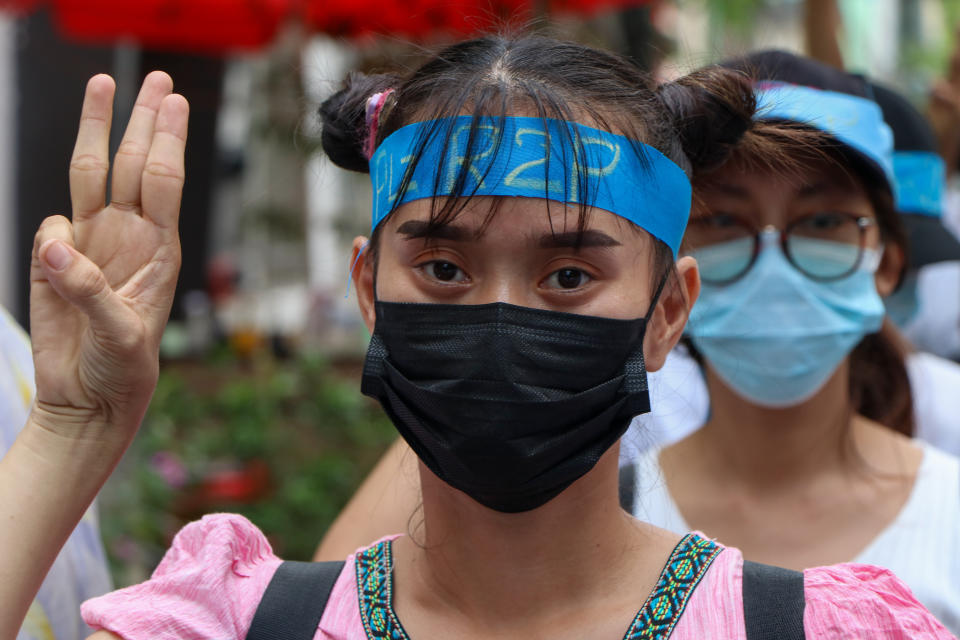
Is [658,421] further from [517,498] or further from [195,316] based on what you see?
[195,316]

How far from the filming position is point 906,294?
310cm

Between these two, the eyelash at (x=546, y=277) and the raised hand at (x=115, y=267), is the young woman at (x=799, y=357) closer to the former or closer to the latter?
the eyelash at (x=546, y=277)

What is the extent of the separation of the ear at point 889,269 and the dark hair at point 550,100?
901 mm

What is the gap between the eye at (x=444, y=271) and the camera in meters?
1.65

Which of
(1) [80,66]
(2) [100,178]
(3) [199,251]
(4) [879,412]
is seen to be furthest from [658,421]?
(3) [199,251]

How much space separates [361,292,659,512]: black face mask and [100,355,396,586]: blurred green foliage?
3414mm

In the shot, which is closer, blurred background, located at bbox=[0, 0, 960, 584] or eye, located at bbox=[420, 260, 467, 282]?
eye, located at bbox=[420, 260, 467, 282]

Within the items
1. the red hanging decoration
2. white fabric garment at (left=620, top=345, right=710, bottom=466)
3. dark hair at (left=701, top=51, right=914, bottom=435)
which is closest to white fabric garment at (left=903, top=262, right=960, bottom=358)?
dark hair at (left=701, top=51, right=914, bottom=435)

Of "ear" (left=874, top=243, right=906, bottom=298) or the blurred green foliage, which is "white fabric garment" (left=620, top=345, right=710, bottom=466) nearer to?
"ear" (left=874, top=243, right=906, bottom=298)

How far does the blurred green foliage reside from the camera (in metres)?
4.99

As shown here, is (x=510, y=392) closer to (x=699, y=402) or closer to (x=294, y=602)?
(x=294, y=602)

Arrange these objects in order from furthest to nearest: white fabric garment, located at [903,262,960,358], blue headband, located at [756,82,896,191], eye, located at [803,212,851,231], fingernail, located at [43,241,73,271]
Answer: white fabric garment, located at [903,262,960,358]
eye, located at [803,212,851,231]
blue headband, located at [756,82,896,191]
fingernail, located at [43,241,73,271]

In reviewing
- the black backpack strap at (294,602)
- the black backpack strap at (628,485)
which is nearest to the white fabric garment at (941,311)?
the black backpack strap at (628,485)

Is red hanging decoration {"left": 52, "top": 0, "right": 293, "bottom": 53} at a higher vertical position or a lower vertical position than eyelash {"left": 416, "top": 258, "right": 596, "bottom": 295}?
higher
